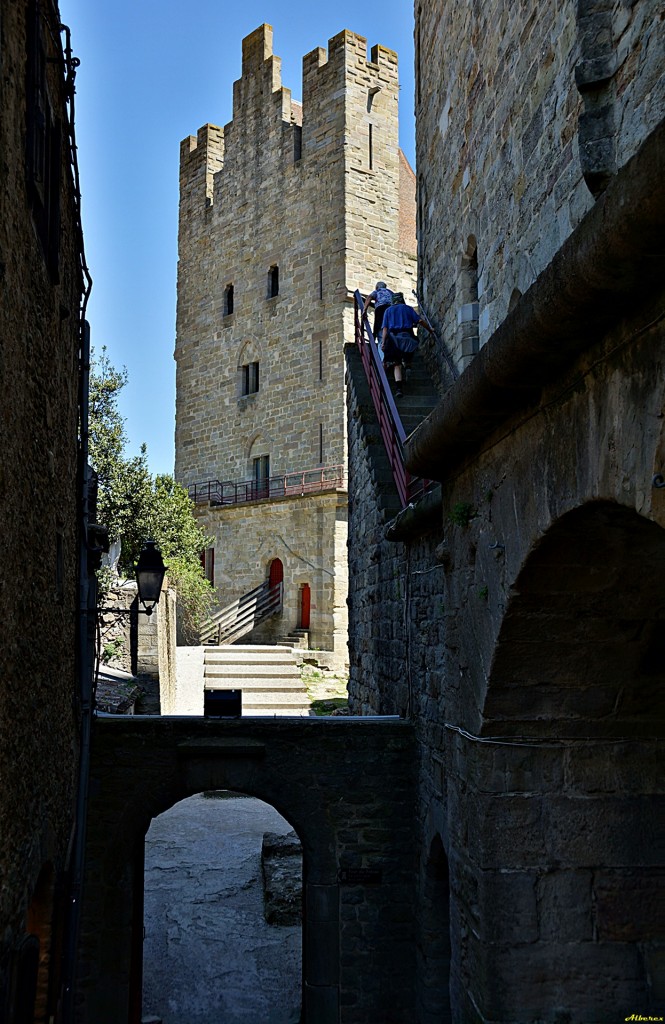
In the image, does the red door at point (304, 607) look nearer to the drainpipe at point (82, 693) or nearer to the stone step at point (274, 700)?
the stone step at point (274, 700)

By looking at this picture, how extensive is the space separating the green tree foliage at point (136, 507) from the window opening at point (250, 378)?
6878 mm

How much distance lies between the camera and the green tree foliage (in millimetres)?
14695

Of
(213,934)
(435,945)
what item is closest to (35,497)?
(435,945)

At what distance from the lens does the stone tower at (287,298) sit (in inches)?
931

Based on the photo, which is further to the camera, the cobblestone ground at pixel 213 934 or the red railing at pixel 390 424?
the cobblestone ground at pixel 213 934

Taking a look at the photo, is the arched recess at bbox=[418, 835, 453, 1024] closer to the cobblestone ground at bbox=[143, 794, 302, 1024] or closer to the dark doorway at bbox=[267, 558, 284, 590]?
the cobblestone ground at bbox=[143, 794, 302, 1024]

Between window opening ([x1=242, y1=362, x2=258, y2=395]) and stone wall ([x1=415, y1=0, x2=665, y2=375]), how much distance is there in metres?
16.3

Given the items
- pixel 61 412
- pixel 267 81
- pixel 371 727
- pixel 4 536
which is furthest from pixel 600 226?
pixel 267 81

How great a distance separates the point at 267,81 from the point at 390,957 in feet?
84.3

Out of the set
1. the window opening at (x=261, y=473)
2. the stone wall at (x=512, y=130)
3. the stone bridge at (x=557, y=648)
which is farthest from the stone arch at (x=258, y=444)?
the stone bridge at (x=557, y=648)

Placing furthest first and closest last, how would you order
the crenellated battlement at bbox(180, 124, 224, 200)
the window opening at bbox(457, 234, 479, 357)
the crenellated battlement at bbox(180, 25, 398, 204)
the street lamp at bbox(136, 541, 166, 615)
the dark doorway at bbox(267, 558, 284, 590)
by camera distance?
1. the crenellated battlement at bbox(180, 124, 224, 200)
2. the dark doorway at bbox(267, 558, 284, 590)
3. the crenellated battlement at bbox(180, 25, 398, 204)
4. the window opening at bbox(457, 234, 479, 357)
5. the street lamp at bbox(136, 541, 166, 615)

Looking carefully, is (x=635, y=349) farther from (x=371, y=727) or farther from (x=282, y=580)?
(x=282, y=580)

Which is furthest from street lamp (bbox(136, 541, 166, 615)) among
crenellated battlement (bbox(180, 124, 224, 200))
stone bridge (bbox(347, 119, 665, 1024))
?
crenellated battlement (bbox(180, 124, 224, 200))

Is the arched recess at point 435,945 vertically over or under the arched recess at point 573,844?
under
